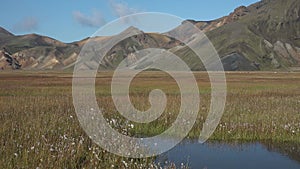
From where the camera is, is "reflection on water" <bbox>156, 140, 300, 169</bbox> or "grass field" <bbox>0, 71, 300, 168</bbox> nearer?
"grass field" <bbox>0, 71, 300, 168</bbox>

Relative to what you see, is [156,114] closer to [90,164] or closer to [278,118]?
[278,118]

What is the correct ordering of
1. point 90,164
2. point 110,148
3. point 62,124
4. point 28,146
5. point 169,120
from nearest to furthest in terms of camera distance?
1. point 90,164
2. point 28,146
3. point 110,148
4. point 62,124
5. point 169,120

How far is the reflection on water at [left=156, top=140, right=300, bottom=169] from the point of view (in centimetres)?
1534

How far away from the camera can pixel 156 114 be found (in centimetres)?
2361

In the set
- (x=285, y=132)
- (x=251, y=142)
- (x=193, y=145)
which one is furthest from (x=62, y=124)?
(x=285, y=132)

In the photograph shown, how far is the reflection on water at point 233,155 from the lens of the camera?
50.3 feet

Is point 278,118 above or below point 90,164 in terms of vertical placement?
above

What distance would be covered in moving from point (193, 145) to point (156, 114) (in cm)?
531

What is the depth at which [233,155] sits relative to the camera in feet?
56.1

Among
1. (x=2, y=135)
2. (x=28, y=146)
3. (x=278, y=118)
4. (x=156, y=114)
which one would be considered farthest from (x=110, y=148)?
(x=278, y=118)

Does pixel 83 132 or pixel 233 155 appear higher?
pixel 83 132

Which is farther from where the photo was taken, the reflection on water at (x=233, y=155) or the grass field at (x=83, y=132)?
the reflection on water at (x=233, y=155)

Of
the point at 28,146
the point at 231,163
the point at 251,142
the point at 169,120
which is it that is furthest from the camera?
the point at 169,120

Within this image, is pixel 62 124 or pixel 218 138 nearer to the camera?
pixel 62 124
